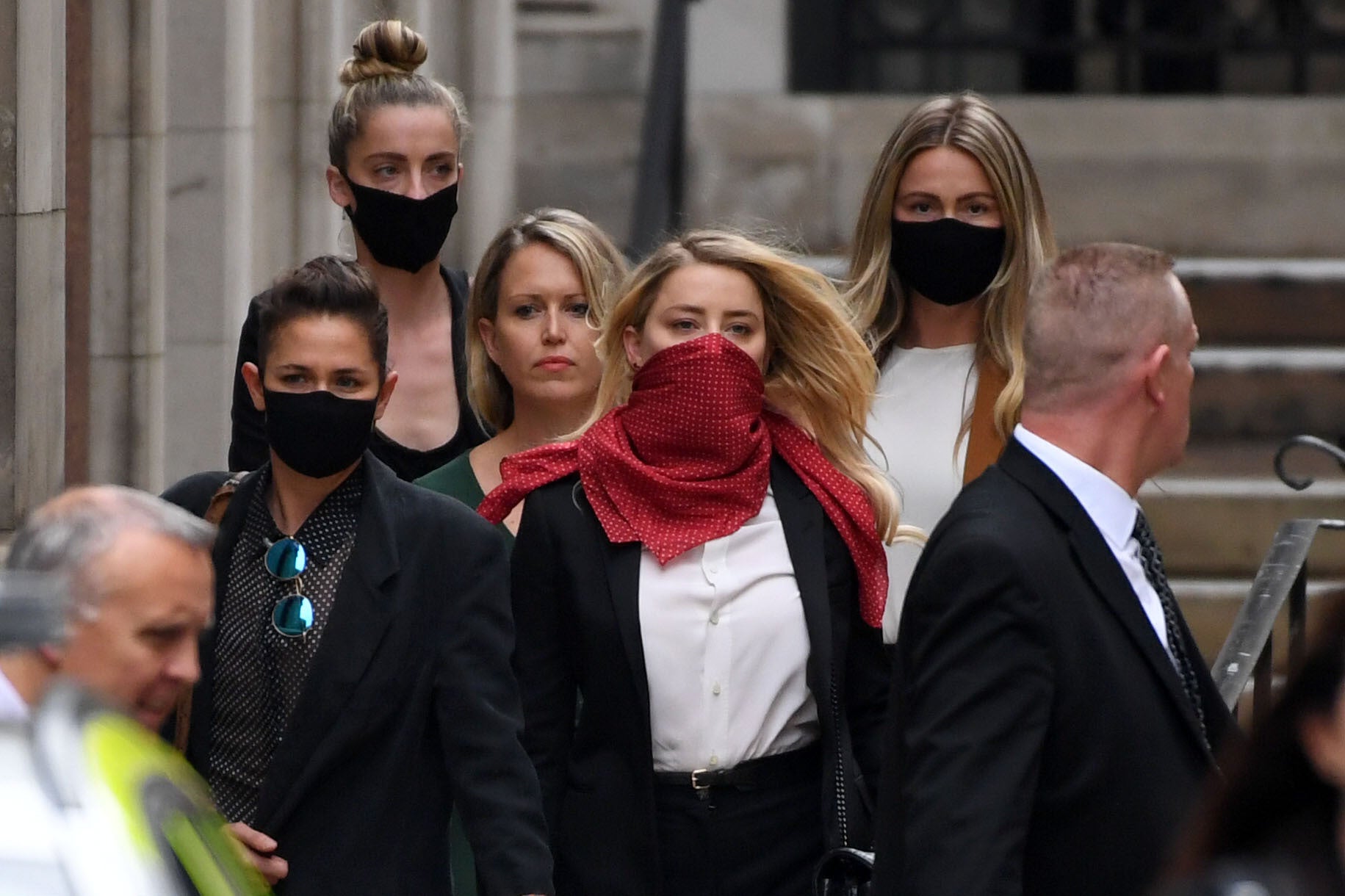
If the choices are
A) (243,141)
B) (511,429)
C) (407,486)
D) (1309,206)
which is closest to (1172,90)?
(1309,206)

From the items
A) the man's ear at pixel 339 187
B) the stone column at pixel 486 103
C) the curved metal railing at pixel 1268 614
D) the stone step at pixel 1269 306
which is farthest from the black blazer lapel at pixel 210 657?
the stone step at pixel 1269 306

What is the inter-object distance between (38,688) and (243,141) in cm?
498

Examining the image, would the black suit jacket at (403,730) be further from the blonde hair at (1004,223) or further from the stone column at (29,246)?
the stone column at (29,246)

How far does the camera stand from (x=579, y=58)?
11.5 metres

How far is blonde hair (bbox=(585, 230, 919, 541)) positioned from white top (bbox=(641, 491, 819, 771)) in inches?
14.9

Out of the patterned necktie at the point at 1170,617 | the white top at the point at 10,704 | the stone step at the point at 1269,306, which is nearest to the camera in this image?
the white top at the point at 10,704

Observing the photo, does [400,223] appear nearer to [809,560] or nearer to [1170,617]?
[809,560]

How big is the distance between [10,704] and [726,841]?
89.3 inches

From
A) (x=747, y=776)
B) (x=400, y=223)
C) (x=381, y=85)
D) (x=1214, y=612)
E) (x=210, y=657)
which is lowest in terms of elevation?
(x=1214, y=612)

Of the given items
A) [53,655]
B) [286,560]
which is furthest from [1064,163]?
[53,655]

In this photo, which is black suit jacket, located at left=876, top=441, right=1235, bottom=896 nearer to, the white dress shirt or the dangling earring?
the white dress shirt

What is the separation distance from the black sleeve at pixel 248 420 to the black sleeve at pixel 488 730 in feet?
2.47

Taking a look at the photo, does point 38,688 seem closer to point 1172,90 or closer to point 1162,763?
point 1162,763

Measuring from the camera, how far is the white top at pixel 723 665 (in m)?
4.33
